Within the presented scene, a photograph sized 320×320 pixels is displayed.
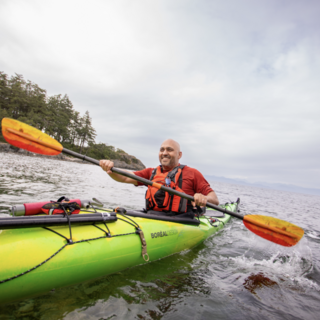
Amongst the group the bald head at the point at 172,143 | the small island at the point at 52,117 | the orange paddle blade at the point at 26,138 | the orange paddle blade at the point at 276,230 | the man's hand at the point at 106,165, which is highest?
the small island at the point at 52,117

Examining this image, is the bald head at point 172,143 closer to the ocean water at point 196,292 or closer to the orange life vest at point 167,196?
the orange life vest at point 167,196

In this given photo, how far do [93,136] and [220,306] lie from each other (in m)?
58.9

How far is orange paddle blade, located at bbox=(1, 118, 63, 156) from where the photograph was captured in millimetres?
3238

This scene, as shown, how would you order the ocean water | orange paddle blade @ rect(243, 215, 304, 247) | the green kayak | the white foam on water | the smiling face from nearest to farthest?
the green kayak, the ocean water, the white foam on water, orange paddle blade @ rect(243, 215, 304, 247), the smiling face

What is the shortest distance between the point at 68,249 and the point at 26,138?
2161 millimetres

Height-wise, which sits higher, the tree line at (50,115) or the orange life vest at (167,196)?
the tree line at (50,115)

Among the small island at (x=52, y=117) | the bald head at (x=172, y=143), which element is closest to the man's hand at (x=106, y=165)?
the bald head at (x=172, y=143)

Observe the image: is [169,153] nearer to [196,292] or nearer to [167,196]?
[167,196]

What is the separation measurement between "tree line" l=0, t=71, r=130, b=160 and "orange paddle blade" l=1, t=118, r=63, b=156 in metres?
37.4

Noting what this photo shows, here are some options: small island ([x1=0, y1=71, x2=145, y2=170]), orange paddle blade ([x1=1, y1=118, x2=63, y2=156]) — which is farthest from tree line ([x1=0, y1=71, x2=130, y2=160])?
orange paddle blade ([x1=1, y1=118, x2=63, y2=156])

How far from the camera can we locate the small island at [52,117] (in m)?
40.8

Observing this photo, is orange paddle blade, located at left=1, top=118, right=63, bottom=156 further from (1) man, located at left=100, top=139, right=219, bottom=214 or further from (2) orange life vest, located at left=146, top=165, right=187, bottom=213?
(2) orange life vest, located at left=146, top=165, right=187, bottom=213

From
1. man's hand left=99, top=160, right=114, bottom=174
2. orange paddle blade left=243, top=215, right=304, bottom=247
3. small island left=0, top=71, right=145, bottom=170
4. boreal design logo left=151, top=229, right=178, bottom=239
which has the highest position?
small island left=0, top=71, right=145, bottom=170

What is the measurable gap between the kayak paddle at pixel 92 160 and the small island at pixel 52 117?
33477mm
